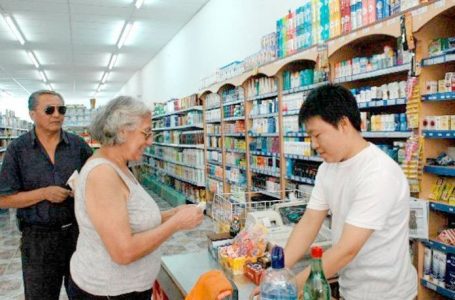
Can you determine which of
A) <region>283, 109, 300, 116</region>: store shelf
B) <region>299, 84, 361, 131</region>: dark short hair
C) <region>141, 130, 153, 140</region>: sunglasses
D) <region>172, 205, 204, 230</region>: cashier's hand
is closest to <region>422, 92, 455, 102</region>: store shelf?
<region>299, 84, 361, 131</region>: dark short hair

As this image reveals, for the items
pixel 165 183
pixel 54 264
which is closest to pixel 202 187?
pixel 165 183

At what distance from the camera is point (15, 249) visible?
6344 mm

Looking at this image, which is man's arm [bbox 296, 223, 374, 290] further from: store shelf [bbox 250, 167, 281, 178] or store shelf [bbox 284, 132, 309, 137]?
store shelf [bbox 250, 167, 281, 178]

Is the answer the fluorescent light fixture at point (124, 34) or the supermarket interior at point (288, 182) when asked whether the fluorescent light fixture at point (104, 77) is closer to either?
the fluorescent light fixture at point (124, 34)

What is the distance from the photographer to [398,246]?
5.21 feet

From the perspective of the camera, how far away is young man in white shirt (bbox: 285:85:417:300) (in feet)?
4.78

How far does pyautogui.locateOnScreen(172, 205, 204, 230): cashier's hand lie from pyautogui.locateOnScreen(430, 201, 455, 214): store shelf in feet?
5.96

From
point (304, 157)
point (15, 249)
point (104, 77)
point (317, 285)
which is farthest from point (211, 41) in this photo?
point (104, 77)

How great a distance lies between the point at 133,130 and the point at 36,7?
8.43 meters

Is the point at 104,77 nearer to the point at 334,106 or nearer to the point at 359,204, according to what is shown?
the point at 334,106

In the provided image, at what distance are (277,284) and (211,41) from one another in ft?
26.4

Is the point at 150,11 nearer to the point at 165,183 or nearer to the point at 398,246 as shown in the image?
the point at 165,183

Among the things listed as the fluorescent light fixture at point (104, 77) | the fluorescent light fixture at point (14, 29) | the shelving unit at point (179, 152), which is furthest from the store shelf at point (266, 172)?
the fluorescent light fixture at point (104, 77)

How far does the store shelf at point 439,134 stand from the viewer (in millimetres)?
2607
